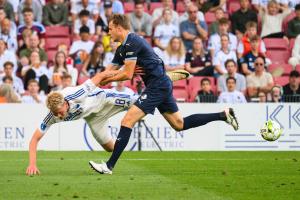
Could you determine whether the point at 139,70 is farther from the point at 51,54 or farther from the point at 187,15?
the point at 187,15

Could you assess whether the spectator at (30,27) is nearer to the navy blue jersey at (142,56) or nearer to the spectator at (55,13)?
the spectator at (55,13)

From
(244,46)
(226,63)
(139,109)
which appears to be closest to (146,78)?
(139,109)

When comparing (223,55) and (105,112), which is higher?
(105,112)

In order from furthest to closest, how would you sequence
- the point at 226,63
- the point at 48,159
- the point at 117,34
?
the point at 226,63 < the point at 48,159 < the point at 117,34

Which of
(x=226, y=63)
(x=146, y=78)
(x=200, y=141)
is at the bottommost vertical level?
(x=200, y=141)

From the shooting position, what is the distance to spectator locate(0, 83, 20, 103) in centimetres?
1989

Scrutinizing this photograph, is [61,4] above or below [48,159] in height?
above

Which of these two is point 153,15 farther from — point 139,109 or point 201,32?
point 139,109

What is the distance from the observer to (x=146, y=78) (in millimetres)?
12672

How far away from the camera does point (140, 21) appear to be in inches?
918

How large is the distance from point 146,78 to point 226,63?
9.14 meters

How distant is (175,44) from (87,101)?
9450 mm

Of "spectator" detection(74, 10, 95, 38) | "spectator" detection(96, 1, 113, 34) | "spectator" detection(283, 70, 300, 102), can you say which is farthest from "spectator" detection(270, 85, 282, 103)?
"spectator" detection(74, 10, 95, 38)

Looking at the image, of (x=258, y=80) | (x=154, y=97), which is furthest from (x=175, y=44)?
(x=154, y=97)
